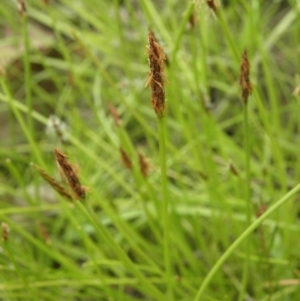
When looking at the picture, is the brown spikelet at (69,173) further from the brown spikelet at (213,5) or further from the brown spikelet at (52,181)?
the brown spikelet at (213,5)

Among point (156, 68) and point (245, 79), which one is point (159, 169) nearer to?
point (245, 79)

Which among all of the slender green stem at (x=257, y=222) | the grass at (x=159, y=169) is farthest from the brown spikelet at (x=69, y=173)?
the slender green stem at (x=257, y=222)

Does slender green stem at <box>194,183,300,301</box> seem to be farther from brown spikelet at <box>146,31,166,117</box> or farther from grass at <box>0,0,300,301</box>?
brown spikelet at <box>146,31,166,117</box>

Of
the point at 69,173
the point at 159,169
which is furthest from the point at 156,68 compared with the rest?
the point at 159,169

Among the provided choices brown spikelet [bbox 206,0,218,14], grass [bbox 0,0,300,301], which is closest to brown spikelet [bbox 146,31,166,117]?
grass [bbox 0,0,300,301]

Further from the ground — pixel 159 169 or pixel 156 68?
pixel 156 68

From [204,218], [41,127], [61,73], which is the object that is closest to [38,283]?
[204,218]

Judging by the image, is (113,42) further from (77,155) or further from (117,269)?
(117,269)

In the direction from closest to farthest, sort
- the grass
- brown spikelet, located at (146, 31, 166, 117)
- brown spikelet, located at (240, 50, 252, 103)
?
brown spikelet, located at (146, 31, 166, 117) < brown spikelet, located at (240, 50, 252, 103) < the grass
